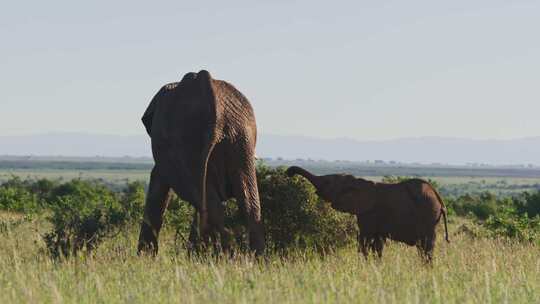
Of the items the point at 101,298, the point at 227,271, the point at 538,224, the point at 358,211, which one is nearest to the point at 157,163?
the point at 227,271

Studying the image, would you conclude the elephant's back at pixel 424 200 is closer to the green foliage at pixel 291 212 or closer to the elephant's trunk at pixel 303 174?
the elephant's trunk at pixel 303 174

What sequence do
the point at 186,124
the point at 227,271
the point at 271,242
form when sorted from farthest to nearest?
the point at 271,242
the point at 186,124
the point at 227,271

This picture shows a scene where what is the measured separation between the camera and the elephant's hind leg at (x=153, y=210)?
13711 mm

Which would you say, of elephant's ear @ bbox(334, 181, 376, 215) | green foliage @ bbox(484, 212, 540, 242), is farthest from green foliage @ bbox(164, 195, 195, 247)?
green foliage @ bbox(484, 212, 540, 242)

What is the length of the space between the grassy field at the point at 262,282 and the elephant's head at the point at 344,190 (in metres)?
0.84

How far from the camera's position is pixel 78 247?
575 inches

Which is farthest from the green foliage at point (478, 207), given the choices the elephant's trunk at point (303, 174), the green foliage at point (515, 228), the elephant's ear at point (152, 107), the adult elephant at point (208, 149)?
the adult elephant at point (208, 149)

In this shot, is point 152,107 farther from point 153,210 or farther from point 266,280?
point 266,280

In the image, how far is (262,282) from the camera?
928 cm

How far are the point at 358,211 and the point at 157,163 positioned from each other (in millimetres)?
3212

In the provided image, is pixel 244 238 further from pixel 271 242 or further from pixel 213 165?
pixel 213 165

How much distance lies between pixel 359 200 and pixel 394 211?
1.80 ft

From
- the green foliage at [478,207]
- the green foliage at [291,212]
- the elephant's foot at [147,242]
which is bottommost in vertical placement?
the green foliage at [478,207]

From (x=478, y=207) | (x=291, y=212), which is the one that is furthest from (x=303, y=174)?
(x=478, y=207)
